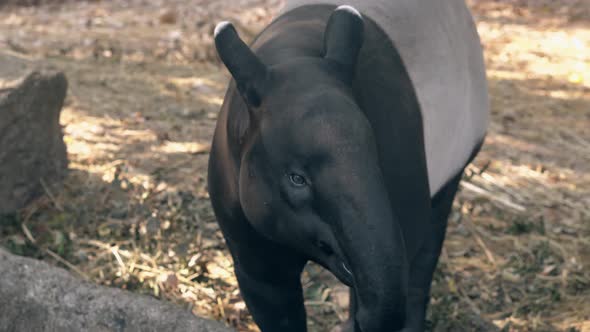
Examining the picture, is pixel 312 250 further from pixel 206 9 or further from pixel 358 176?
pixel 206 9

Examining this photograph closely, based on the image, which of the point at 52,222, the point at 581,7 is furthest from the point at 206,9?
the point at 52,222

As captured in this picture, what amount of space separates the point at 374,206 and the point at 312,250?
233mm

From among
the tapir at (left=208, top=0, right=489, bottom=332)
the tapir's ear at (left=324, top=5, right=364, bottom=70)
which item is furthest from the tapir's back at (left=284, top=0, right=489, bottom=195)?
the tapir's ear at (left=324, top=5, right=364, bottom=70)

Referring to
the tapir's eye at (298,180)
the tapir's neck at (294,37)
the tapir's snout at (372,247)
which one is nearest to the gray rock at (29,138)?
the tapir's neck at (294,37)

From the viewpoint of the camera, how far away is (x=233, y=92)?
217 cm

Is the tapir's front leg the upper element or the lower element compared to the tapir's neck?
lower

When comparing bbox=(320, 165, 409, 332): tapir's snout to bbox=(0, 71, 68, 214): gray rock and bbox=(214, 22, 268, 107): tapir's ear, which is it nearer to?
bbox=(214, 22, 268, 107): tapir's ear

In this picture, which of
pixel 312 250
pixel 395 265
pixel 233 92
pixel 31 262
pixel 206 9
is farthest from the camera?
pixel 206 9

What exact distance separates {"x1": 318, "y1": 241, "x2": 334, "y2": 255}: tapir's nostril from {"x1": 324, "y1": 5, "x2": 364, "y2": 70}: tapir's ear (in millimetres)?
417

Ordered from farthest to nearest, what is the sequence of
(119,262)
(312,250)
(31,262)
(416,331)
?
(119,262) → (416,331) → (31,262) → (312,250)

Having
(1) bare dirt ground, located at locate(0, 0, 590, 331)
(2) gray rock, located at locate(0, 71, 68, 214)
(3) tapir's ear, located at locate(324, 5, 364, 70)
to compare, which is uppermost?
(3) tapir's ear, located at locate(324, 5, 364, 70)

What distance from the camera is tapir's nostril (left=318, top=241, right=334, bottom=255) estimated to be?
6.09ft

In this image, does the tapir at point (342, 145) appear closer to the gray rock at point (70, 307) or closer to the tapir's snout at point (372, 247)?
the tapir's snout at point (372, 247)

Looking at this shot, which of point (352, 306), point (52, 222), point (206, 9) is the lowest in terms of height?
point (206, 9)
